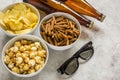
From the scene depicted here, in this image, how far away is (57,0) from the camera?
29.1 inches

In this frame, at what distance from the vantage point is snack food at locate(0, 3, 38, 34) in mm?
688

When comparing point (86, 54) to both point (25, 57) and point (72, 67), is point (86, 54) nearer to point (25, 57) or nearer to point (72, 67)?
point (72, 67)

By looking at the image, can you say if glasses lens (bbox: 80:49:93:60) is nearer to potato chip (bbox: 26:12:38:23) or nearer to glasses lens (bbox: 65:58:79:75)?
glasses lens (bbox: 65:58:79:75)

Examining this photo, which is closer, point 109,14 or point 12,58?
point 12,58

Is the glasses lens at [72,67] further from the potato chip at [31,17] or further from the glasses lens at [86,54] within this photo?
the potato chip at [31,17]

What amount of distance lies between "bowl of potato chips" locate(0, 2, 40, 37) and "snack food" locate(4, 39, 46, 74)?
4cm

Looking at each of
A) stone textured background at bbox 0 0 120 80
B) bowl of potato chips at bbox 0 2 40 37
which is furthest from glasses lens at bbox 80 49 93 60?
bowl of potato chips at bbox 0 2 40 37

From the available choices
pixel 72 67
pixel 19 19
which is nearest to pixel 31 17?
pixel 19 19

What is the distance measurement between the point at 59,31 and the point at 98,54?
0.39 ft

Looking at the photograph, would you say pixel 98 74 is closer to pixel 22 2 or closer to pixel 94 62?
pixel 94 62

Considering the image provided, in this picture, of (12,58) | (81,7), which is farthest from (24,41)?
(81,7)

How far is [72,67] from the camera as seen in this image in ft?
2.23

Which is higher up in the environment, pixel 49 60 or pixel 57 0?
pixel 57 0

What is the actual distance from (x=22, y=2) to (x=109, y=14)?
25cm
